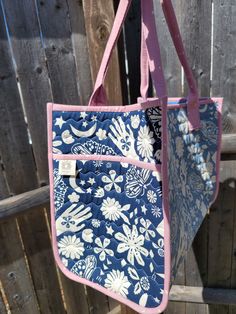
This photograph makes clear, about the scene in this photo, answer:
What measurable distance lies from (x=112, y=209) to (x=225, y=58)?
26.4 inches

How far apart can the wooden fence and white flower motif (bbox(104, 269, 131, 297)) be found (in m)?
0.49

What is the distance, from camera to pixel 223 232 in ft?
3.97

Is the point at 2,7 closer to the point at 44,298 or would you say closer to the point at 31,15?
the point at 31,15

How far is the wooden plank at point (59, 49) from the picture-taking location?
866 millimetres

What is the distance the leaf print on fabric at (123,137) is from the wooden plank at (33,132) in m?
0.46

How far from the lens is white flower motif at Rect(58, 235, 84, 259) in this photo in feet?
2.24

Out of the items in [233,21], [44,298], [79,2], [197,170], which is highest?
[79,2]

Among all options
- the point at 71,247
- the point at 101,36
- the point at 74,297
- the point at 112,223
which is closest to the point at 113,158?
the point at 112,223

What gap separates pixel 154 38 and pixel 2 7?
0.58 m

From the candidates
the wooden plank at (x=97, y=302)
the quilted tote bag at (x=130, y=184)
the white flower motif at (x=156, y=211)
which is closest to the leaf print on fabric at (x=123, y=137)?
the quilted tote bag at (x=130, y=184)

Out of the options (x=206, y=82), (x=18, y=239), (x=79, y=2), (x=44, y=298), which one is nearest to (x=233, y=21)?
(x=206, y=82)

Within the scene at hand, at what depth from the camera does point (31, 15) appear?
2.79 ft

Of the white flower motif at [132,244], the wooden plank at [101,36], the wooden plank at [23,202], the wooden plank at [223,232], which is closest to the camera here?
the white flower motif at [132,244]

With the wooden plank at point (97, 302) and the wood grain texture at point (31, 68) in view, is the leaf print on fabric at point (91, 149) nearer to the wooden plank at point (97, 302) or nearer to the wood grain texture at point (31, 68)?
the wood grain texture at point (31, 68)
